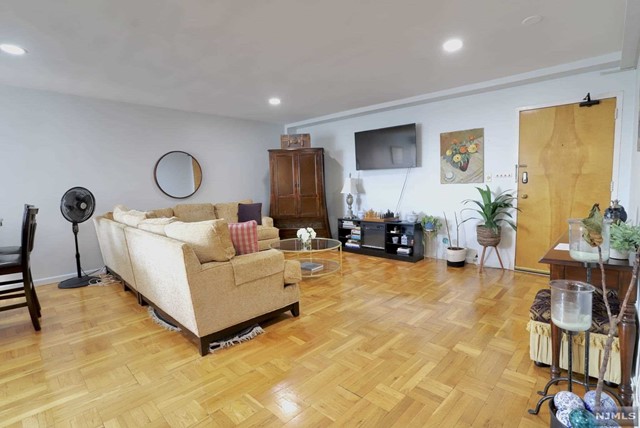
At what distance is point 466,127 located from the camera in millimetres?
4145

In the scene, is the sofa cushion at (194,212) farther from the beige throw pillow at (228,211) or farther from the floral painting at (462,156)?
the floral painting at (462,156)

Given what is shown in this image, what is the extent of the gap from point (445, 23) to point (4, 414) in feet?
11.7

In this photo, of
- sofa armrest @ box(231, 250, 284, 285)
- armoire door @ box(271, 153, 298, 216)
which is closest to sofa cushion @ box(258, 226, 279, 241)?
armoire door @ box(271, 153, 298, 216)

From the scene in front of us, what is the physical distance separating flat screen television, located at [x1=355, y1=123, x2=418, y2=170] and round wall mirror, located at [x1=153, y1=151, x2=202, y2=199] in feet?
8.70

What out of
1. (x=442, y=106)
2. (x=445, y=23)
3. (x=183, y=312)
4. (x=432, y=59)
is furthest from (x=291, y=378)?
(x=442, y=106)

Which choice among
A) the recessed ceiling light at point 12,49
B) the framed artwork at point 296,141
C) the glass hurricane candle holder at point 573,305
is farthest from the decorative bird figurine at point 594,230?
the framed artwork at point 296,141

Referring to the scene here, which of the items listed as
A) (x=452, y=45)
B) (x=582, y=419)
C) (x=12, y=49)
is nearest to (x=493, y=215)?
(x=452, y=45)

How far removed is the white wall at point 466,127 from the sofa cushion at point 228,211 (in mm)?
1856

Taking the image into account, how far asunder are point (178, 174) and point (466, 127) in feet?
13.8

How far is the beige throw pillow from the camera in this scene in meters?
5.02

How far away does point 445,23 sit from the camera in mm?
2297

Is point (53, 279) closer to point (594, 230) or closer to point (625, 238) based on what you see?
point (594, 230)

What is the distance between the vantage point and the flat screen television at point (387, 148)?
4.59 meters

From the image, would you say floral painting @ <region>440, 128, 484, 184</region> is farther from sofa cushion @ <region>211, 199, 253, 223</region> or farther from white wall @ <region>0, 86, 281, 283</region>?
white wall @ <region>0, 86, 281, 283</region>
